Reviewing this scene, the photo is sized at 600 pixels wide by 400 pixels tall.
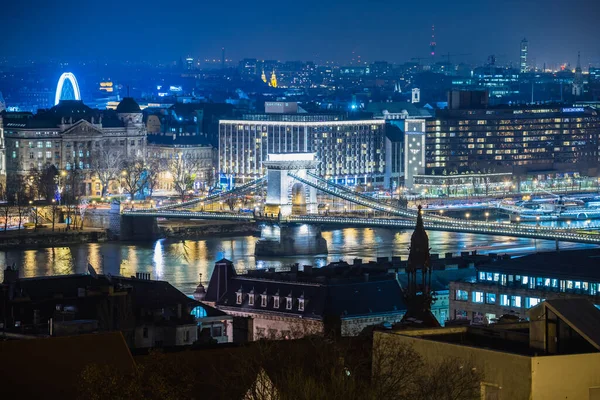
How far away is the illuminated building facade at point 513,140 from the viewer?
231ft

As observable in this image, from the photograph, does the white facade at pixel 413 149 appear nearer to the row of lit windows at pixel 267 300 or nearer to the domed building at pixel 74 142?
the domed building at pixel 74 142

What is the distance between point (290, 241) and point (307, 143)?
22.1 meters

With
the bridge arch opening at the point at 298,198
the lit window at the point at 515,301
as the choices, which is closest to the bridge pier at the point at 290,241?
the bridge arch opening at the point at 298,198

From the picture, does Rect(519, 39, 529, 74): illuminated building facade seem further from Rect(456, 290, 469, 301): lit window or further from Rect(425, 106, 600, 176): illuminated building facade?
Rect(456, 290, 469, 301): lit window

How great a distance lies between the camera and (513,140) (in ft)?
239

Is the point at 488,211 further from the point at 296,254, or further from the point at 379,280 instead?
the point at 379,280

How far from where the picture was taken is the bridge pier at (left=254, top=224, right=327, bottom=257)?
42.6 metres

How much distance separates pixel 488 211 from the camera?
56344mm

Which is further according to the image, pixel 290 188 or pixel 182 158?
pixel 182 158

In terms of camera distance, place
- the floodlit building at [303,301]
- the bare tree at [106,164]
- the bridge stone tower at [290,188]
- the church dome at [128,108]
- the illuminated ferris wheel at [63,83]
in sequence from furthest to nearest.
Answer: the illuminated ferris wheel at [63,83], the church dome at [128,108], the bare tree at [106,164], the bridge stone tower at [290,188], the floodlit building at [303,301]

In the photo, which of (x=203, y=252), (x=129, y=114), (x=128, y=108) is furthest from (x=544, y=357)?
(x=128, y=108)

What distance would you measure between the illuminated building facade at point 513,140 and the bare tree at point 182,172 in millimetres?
8982

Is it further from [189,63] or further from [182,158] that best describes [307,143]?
[189,63]

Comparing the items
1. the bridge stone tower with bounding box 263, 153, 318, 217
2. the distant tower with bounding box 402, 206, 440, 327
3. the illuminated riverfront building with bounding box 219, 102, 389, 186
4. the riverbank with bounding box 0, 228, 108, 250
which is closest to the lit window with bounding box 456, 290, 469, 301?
the distant tower with bounding box 402, 206, 440, 327
